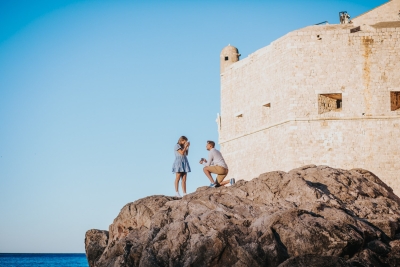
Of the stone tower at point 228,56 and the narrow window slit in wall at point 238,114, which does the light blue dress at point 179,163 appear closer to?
the narrow window slit in wall at point 238,114

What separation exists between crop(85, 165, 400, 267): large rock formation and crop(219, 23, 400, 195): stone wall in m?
3.26

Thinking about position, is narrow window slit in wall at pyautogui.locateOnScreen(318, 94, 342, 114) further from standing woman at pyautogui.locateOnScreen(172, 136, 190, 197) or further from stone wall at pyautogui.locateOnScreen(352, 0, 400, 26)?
standing woman at pyautogui.locateOnScreen(172, 136, 190, 197)

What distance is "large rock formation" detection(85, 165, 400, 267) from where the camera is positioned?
12734 mm

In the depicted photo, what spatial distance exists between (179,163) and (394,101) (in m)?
7.47

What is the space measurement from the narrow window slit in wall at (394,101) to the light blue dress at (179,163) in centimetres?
707

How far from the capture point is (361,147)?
20.2 metres

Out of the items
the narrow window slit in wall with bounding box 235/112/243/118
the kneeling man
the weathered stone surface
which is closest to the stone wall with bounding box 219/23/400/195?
the narrow window slit in wall with bounding box 235/112/243/118

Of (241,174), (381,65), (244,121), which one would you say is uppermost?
(381,65)

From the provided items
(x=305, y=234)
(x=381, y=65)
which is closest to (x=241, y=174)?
(x=381, y=65)

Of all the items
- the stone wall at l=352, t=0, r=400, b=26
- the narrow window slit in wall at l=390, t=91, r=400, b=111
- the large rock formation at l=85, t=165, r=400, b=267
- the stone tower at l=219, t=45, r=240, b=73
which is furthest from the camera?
the stone tower at l=219, t=45, r=240, b=73

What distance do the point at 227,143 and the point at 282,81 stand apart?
4326 mm

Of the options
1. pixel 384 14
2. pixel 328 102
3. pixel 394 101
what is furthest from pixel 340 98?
pixel 384 14

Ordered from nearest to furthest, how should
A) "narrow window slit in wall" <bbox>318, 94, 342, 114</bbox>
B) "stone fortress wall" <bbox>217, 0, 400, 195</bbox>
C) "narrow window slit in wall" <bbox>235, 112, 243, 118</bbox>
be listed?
"stone fortress wall" <bbox>217, 0, 400, 195</bbox> → "narrow window slit in wall" <bbox>318, 94, 342, 114</bbox> → "narrow window slit in wall" <bbox>235, 112, 243, 118</bbox>

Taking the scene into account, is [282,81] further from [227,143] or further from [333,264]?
[333,264]
